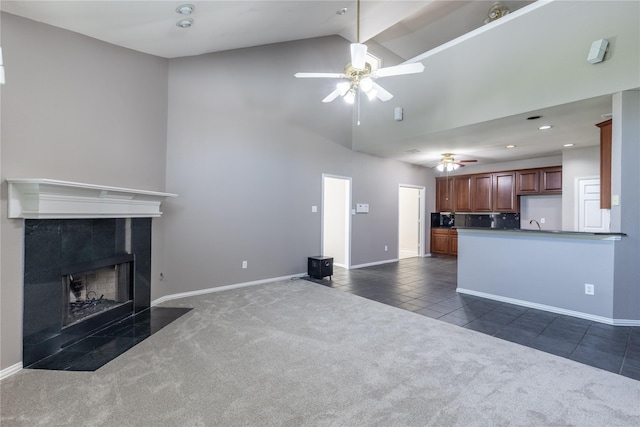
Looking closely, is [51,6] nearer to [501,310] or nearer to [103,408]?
Result: [103,408]

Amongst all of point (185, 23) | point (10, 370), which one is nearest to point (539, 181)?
point (185, 23)

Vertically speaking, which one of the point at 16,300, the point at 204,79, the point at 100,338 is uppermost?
the point at 204,79

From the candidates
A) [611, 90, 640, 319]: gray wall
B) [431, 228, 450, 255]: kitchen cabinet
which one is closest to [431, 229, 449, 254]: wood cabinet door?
[431, 228, 450, 255]: kitchen cabinet

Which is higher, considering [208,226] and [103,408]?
[208,226]

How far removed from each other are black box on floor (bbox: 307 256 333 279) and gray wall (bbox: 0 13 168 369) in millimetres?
2494

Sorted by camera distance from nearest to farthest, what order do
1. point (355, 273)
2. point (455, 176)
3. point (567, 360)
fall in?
point (567, 360), point (355, 273), point (455, 176)

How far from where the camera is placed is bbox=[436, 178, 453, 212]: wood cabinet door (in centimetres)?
816

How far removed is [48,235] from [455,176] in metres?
8.32

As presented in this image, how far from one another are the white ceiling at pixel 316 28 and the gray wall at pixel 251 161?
0.48 metres

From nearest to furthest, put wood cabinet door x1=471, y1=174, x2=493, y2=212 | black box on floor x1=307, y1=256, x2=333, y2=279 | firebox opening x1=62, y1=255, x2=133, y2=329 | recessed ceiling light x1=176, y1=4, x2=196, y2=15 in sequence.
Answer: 1. recessed ceiling light x1=176, y1=4, x2=196, y2=15
2. firebox opening x1=62, y1=255, x2=133, y2=329
3. black box on floor x1=307, y1=256, x2=333, y2=279
4. wood cabinet door x1=471, y1=174, x2=493, y2=212

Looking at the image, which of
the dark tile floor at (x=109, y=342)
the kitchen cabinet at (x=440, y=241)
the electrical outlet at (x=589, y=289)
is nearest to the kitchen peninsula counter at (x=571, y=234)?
the electrical outlet at (x=589, y=289)

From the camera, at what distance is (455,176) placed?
26.4 ft

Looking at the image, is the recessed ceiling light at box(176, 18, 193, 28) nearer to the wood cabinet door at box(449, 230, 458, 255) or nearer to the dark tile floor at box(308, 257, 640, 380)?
the dark tile floor at box(308, 257, 640, 380)

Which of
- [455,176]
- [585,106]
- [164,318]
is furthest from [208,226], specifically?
[455,176]
